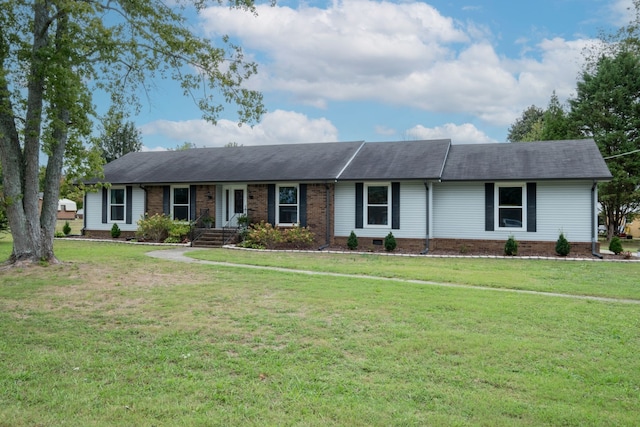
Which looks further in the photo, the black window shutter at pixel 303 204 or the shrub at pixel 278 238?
the black window shutter at pixel 303 204

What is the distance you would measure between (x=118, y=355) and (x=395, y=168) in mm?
14074

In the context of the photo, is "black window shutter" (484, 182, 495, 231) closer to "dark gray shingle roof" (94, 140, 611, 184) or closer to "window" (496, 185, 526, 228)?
"window" (496, 185, 526, 228)

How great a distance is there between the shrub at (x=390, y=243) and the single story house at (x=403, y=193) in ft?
2.04

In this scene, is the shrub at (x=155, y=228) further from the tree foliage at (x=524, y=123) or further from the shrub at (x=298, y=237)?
the tree foliage at (x=524, y=123)

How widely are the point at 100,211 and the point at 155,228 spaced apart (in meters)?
4.40

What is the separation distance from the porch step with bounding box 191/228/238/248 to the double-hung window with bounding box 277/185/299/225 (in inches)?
78.7

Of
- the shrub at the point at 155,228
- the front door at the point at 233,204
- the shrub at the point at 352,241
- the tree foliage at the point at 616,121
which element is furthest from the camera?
the tree foliage at the point at 616,121

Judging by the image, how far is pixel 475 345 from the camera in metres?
5.00

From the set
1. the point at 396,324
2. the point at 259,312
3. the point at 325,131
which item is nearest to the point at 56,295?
the point at 259,312

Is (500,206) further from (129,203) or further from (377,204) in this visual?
(129,203)

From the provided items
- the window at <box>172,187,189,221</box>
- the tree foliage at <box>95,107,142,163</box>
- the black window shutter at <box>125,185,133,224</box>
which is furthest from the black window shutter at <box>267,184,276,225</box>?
the tree foliage at <box>95,107,142,163</box>

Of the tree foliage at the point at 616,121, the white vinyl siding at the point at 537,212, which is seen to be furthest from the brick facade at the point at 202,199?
the tree foliage at the point at 616,121

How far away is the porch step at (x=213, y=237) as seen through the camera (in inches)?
717

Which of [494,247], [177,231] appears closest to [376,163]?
[494,247]
